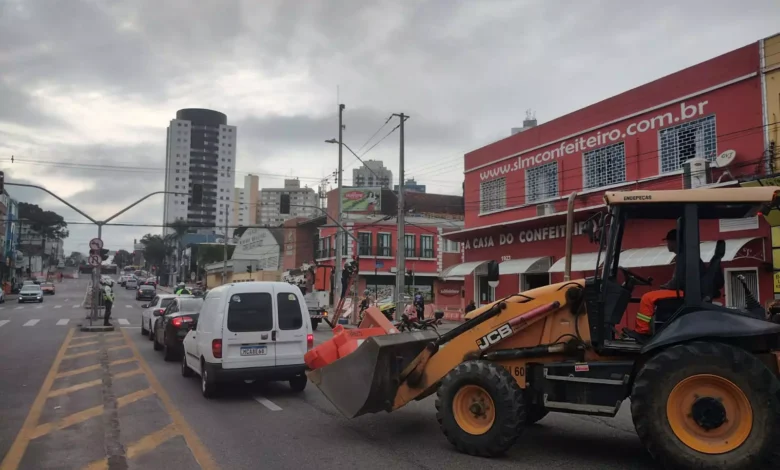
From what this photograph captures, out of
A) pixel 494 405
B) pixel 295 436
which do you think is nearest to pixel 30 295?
pixel 295 436

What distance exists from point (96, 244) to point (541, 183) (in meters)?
17.6

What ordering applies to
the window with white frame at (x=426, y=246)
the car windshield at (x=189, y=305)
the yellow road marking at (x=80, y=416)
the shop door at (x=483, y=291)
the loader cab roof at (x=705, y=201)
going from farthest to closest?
the window with white frame at (x=426, y=246)
the shop door at (x=483, y=291)
the car windshield at (x=189, y=305)
the yellow road marking at (x=80, y=416)
the loader cab roof at (x=705, y=201)

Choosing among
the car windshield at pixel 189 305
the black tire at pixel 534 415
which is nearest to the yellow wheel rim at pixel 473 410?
the black tire at pixel 534 415

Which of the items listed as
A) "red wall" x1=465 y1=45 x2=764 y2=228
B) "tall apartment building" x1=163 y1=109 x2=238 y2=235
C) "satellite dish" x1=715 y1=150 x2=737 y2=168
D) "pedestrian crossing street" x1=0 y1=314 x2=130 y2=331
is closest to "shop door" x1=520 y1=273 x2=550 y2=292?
"red wall" x1=465 y1=45 x2=764 y2=228

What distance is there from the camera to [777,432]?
510cm

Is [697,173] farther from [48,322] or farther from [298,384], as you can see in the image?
[48,322]

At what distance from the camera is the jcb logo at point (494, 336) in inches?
264

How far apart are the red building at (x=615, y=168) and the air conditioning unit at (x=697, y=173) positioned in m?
0.03

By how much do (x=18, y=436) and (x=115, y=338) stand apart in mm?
13506

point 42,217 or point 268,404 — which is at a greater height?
point 42,217

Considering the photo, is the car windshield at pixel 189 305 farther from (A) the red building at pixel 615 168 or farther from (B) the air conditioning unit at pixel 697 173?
(B) the air conditioning unit at pixel 697 173

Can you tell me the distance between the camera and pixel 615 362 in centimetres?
609

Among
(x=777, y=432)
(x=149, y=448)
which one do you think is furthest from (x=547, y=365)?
(x=149, y=448)

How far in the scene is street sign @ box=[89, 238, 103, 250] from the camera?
76.7 ft
